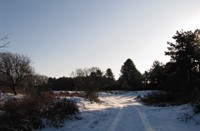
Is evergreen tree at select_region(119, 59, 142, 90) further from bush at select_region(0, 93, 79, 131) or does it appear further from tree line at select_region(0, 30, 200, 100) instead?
bush at select_region(0, 93, 79, 131)

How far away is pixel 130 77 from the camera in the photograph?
4564 inches

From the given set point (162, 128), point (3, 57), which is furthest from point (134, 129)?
point (3, 57)

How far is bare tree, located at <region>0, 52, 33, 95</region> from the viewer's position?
3350 cm

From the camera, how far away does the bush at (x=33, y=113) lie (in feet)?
52.3

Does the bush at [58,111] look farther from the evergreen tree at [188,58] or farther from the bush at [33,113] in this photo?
the evergreen tree at [188,58]

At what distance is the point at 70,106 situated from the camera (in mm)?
21328

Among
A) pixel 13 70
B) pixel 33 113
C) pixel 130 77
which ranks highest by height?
pixel 130 77

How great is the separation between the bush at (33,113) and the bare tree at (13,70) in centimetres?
1283

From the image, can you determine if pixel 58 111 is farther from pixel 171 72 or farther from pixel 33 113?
pixel 171 72

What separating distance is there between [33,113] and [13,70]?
1961 centimetres

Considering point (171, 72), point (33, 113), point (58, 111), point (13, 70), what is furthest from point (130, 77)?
point (33, 113)

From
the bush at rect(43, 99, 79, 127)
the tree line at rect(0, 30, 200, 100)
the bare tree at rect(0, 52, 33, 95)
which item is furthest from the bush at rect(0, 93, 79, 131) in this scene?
the bare tree at rect(0, 52, 33, 95)

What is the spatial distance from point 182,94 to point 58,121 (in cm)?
2252

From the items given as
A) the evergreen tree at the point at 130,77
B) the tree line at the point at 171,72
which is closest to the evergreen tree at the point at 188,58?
the tree line at the point at 171,72
